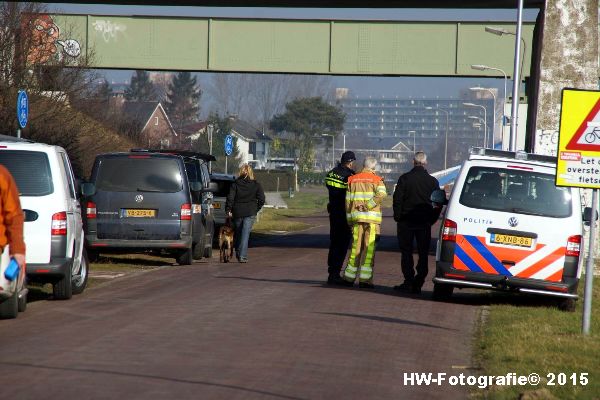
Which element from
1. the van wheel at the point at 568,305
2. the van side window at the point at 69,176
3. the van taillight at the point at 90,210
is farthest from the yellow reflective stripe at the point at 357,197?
the van taillight at the point at 90,210

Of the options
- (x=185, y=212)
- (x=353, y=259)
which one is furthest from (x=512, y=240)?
(x=185, y=212)

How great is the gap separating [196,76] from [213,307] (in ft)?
481

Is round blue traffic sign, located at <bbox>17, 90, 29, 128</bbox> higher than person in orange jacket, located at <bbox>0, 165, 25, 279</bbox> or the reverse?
higher

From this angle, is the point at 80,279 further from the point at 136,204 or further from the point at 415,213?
the point at 136,204

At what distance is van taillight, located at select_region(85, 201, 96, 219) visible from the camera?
68.9ft

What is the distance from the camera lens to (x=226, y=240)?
2280 cm

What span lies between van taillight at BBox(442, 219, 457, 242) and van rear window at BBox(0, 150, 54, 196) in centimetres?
492

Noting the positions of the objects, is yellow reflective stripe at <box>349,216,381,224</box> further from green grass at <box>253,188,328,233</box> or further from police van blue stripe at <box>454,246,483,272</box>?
green grass at <box>253,188,328,233</box>

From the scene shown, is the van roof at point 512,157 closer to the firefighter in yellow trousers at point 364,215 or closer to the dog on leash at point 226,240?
the firefighter in yellow trousers at point 364,215

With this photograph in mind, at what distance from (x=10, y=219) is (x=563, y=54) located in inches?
640

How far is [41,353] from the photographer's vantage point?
10.2 m

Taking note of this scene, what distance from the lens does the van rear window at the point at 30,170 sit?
13688 millimetres

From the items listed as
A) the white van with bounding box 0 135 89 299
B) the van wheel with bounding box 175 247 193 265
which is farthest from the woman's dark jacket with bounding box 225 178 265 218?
the white van with bounding box 0 135 89 299

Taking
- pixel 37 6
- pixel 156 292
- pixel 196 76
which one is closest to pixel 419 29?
pixel 37 6
